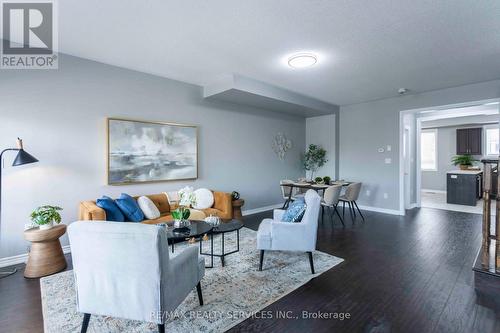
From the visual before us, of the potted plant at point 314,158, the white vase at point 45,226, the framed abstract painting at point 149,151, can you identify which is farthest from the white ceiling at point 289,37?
the potted plant at point 314,158

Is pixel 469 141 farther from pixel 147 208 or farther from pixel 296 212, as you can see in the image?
pixel 147 208

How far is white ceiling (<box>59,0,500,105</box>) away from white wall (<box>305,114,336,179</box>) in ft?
7.72

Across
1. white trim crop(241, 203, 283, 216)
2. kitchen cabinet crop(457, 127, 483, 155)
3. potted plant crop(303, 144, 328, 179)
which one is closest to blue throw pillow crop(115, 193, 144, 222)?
white trim crop(241, 203, 283, 216)

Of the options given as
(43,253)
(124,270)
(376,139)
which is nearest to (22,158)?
(43,253)

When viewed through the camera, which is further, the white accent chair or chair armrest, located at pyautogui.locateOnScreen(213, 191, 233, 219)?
chair armrest, located at pyautogui.locateOnScreen(213, 191, 233, 219)

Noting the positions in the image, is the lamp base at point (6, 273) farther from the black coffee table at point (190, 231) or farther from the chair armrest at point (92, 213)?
the black coffee table at point (190, 231)

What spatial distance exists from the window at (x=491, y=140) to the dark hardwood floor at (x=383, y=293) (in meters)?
5.60

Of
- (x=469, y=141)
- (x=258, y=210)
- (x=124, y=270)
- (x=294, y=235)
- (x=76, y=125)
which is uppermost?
(x=469, y=141)

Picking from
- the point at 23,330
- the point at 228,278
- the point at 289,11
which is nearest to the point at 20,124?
the point at 23,330

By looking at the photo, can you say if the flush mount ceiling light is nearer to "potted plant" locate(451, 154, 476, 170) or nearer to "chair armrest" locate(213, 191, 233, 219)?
"chair armrest" locate(213, 191, 233, 219)

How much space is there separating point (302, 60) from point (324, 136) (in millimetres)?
3683

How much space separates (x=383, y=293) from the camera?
2336 millimetres

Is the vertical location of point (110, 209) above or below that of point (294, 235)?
above

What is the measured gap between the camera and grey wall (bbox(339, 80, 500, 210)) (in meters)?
5.32
